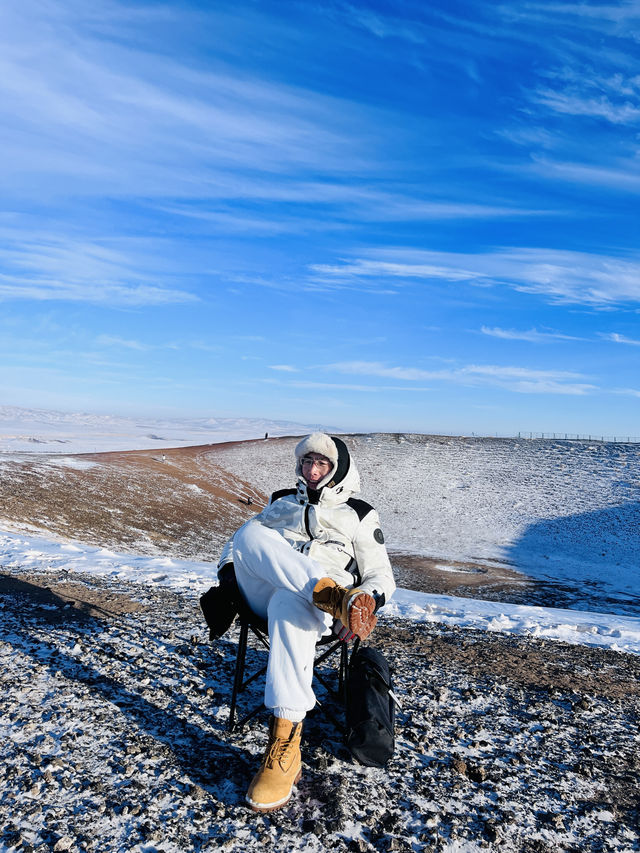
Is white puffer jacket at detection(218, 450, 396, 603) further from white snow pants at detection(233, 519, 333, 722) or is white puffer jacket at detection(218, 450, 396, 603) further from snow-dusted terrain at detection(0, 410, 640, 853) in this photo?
snow-dusted terrain at detection(0, 410, 640, 853)

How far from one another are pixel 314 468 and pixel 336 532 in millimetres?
402

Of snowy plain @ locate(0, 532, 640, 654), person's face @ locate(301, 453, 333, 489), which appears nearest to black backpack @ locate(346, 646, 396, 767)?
person's face @ locate(301, 453, 333, 489)

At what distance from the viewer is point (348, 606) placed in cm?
278

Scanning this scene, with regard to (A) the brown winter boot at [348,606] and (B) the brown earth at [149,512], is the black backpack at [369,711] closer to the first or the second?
(A) the brown winter boot at [348,606]

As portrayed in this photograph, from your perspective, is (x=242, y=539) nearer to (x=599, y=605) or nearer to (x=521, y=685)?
(x=521, y=685)

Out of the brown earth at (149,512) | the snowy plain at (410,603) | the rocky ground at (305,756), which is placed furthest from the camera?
the brown earth at (149,512)

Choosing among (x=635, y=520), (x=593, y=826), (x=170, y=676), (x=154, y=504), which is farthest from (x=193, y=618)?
(x=635, y=520)

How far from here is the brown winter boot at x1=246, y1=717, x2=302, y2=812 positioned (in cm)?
272

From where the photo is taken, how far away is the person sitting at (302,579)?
9.23 ft

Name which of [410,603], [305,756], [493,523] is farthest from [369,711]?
[493,523]

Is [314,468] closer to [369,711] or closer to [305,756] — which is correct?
[369,711]

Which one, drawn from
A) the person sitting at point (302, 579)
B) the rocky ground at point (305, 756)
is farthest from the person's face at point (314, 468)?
the rocky ground at point (305, 756)

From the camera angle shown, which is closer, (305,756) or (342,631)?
(342,631)

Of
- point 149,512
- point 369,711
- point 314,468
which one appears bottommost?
point 149,512
